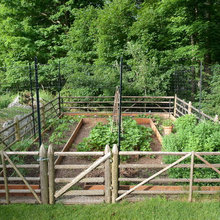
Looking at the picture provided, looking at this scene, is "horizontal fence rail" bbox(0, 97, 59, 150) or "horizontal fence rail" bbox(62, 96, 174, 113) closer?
"horizontal fence rail" bbox(0, 97, 59, 150)

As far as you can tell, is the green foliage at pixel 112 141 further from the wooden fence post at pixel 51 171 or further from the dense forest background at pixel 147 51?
the dense forest background at pixel 147 51

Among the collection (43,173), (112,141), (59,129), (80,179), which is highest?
(43,173)

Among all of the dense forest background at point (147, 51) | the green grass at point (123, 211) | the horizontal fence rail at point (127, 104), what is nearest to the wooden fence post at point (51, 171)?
the green grass at point (123, 211)

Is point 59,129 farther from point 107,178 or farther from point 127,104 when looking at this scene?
point 107,178

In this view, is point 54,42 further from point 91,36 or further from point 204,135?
point 204,135

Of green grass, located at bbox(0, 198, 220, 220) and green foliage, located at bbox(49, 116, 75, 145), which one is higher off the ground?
green foliage, located at bbox(49, 116, 75, 145)

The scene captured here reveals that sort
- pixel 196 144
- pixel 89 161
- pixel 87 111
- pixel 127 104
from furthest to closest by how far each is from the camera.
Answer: pixel 127 104 → pixel 87 111 → pixel 89 161 → pixel 196 144

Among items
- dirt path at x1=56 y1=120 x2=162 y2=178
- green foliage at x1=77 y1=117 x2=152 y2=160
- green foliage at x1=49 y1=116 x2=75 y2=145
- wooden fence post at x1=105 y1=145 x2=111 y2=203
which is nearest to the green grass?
wooden fence post at x1=105 y1=145 x2=111 y2=203

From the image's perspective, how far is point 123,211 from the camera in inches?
161

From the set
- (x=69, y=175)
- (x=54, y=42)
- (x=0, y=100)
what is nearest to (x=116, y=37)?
(x=54, y=42)

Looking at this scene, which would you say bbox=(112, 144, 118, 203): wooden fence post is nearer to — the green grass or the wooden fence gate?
the wooden fence gate

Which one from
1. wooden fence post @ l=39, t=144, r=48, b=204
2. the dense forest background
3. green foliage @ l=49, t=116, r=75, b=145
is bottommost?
green foliage @ l=49, t=116, r=75, b=145

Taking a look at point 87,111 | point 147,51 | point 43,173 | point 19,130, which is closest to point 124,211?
point 43,173

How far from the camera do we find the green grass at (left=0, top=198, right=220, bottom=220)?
392cm
